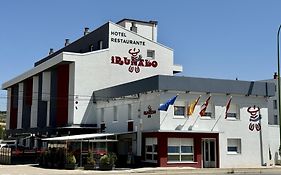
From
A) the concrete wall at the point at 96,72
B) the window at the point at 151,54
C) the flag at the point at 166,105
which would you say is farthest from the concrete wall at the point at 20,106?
the flag at the point at 166,105

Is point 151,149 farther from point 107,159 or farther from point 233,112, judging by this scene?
point 233,112

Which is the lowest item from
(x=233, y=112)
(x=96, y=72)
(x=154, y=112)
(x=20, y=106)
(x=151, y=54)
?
(x=154, y=112)

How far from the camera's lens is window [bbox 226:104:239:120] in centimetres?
3628

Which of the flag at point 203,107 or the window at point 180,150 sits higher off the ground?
the flag at point 203,107

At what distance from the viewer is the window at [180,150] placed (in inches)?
1325

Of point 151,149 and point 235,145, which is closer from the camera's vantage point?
point 151,149

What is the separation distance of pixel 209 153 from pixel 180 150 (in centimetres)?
278

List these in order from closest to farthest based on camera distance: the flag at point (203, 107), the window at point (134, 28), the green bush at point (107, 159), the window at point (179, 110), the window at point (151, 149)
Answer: the green bush at point (107, 159), the window at point (151, 149), the window at point (179, 110), the flag at point (203, 107), the window at point (134, 28)

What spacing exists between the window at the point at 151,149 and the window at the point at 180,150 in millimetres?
1057

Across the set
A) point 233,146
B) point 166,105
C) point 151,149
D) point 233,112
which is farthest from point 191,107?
point 233,146

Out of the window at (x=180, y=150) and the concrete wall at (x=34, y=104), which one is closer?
the window at (x=180, y=150)

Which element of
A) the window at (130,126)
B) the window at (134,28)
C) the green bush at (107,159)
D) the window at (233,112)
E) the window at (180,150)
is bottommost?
the green bush at (107,159)

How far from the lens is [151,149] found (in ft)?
113

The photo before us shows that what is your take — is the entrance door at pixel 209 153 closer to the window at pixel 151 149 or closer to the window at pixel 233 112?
the window at pixel 233 112
